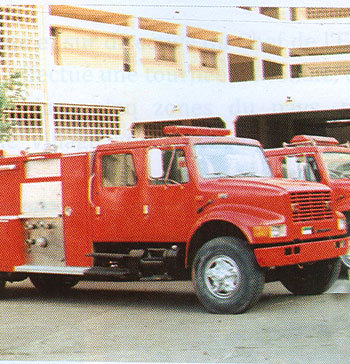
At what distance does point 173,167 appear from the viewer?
9703 millimetres

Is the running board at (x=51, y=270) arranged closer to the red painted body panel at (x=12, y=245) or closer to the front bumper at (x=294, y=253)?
the red painted body panel at (x=12, y=245)

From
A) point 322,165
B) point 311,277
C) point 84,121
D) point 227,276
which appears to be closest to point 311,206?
point 227,276

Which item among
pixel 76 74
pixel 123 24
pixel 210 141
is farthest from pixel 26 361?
pixel 123 24

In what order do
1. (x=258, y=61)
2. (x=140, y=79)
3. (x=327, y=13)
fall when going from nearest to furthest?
(x=140, y=79) → (x=258, y=61) → (x=327, y=13)

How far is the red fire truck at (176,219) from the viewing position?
9023 millimetres

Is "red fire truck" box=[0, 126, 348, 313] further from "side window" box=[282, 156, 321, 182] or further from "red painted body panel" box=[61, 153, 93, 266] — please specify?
"side window" box=[282, 156, 321, 182]

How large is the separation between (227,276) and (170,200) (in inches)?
47.6

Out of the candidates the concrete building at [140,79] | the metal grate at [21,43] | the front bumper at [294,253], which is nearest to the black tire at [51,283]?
the front bumper at [294,253]

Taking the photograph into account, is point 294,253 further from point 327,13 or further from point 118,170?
point 327,13

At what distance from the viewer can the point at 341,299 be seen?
1001 cm

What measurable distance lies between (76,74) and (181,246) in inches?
709

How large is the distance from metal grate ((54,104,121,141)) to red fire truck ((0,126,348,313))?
14489 mm

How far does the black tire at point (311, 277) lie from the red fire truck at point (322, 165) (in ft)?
4.08

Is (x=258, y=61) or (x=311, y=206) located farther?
(x=258, y=61)
